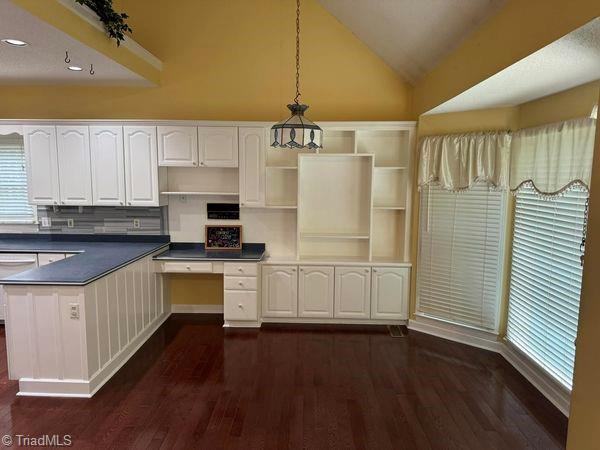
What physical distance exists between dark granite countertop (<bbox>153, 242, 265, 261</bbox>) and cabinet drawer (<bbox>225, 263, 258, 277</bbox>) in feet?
0.22

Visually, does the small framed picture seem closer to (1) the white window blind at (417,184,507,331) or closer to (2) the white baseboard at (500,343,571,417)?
(1) the white window blind at (417,184,507,331)

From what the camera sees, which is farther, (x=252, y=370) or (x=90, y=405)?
(x=252, y=370)

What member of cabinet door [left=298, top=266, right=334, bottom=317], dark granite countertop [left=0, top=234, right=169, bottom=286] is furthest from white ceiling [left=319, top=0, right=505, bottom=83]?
dark granite countertop [left=0, top=234, right=169, bottom=286]

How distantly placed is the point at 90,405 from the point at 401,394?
2.37 m

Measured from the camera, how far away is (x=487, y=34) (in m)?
2.58

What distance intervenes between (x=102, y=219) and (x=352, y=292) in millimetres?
3077

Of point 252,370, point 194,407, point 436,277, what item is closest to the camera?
point 194,407

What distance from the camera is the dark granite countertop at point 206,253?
4159mm

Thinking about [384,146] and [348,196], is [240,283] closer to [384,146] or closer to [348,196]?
[348,196]

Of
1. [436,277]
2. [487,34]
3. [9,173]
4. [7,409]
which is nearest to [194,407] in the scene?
[7,409]

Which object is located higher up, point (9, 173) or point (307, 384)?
point (9, 173)

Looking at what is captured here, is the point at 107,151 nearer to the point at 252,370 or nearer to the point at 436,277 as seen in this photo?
the point at 252,370

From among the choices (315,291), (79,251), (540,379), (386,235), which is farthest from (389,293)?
(79,251)

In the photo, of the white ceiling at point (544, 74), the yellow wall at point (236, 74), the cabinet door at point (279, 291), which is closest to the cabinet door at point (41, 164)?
the yellow wall at point (236, 74)
